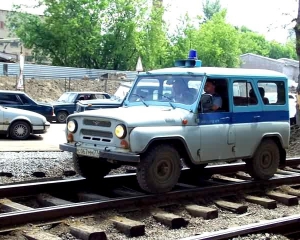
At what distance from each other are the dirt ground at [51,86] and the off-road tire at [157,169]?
88.0ft

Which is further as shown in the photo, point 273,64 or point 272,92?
point 273,64

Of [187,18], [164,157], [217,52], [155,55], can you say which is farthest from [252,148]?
[187,18]

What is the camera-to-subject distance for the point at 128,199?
710cm

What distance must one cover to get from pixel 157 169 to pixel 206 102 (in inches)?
51.0

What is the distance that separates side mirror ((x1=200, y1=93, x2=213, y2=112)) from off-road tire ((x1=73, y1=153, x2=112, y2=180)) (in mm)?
1740

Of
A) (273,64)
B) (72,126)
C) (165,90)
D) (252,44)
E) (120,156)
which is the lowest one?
(120,156)

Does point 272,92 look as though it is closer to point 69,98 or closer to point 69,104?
point 69,104

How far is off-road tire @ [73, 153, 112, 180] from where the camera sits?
328 inches

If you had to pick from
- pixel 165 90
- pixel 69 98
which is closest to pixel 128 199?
pixel 165 90

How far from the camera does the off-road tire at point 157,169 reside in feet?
24.2

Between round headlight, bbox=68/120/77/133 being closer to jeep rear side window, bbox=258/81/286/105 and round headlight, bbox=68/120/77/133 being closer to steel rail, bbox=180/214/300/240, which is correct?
steel rail, bbox=180/214/300/240

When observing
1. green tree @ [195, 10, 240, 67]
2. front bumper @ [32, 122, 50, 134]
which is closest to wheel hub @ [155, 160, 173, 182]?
front bumper @ [32, 122, 50, 134]

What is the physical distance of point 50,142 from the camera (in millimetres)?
16672

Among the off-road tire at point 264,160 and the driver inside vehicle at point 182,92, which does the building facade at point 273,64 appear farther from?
the driver inside vehicle at point 182,92
